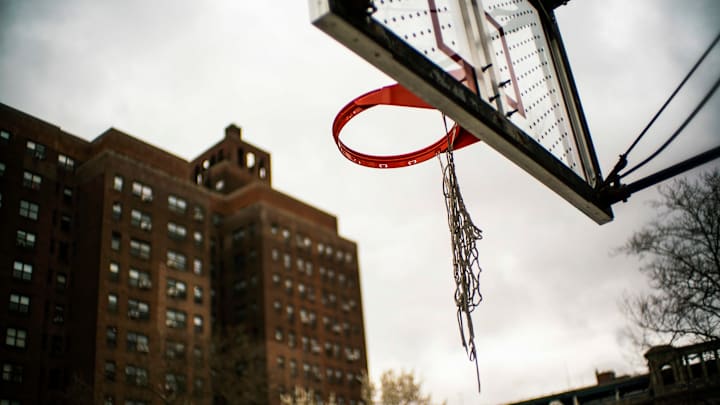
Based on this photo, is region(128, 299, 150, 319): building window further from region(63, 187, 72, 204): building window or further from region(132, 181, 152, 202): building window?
region(63, 187, 72, 204): building window

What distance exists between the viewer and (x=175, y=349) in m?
54.5

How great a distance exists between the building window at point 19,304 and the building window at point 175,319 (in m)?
10.7

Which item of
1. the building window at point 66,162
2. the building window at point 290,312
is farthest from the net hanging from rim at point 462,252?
the building window at point 290,312

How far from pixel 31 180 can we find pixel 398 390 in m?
34.8

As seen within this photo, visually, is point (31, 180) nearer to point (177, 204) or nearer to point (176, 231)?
point (177, 204)

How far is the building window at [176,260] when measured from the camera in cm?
6175

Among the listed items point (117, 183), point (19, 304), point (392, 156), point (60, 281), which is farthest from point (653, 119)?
point (117, 183)

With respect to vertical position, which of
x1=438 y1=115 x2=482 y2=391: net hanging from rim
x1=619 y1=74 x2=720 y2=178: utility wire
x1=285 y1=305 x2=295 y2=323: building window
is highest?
x1=285 y1=305 x2=295 y2=323: building window

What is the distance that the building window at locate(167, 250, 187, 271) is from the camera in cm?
6175

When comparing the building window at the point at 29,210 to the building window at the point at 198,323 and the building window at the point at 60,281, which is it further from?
the building window at the point at 198,323

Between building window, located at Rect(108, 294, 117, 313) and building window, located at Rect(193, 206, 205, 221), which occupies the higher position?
building window, located at Rect(193, 206, 205, 221)

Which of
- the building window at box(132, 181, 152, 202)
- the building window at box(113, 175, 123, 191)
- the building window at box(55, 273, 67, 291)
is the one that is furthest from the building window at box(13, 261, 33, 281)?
the building window at box(132, 181, 152, 202)

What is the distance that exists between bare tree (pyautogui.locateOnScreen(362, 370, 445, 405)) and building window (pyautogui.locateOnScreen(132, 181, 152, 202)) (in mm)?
25761

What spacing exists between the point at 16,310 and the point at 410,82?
55.7m
